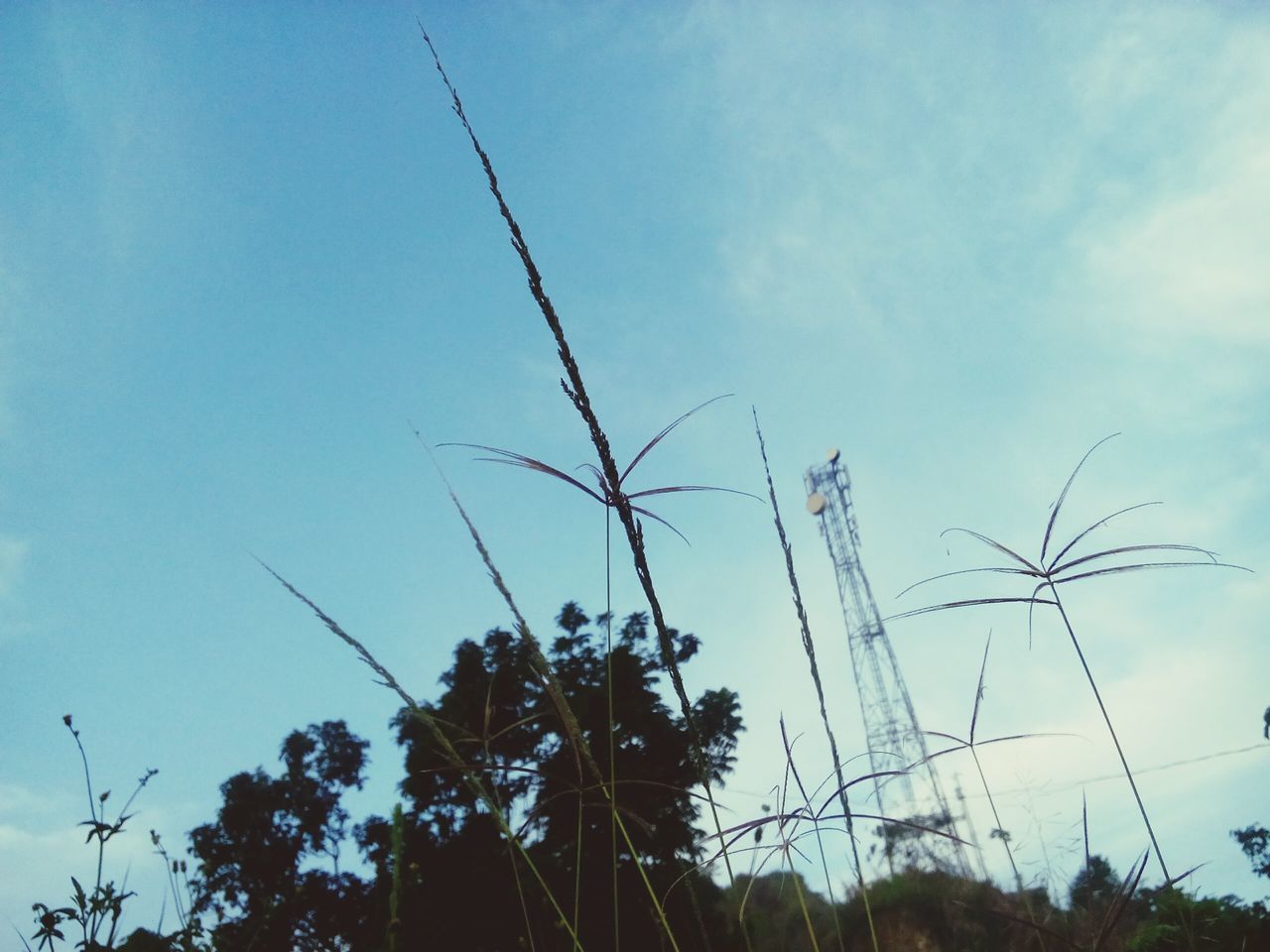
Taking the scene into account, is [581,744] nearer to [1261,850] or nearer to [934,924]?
[934,924]

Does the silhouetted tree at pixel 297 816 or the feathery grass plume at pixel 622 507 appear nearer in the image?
the feathery grass plume at pixel 622 507

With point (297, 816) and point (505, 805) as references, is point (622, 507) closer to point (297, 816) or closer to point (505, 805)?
point (505, 805)

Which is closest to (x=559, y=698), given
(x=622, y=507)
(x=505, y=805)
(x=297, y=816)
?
(x=622, y=507)

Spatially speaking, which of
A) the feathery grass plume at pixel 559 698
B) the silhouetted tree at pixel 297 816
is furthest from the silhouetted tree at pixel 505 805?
the feathery grass plume at pixel 559 698

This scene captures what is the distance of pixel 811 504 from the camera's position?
76.1 feet

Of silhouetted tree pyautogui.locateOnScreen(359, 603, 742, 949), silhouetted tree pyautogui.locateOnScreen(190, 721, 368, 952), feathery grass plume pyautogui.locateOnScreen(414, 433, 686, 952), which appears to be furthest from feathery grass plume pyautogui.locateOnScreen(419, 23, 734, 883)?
silhouetted tree pyautogui.locateOnScreen(190, 721, 368, 952)

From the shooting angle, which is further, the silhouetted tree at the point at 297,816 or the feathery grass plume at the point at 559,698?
the silhouetted tree at the point at 297,816

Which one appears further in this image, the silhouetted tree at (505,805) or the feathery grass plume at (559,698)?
the silhouetted tree at (505,805)

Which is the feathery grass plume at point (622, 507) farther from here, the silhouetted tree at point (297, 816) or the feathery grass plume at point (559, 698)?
the silhouetted tree at point (297, 816)

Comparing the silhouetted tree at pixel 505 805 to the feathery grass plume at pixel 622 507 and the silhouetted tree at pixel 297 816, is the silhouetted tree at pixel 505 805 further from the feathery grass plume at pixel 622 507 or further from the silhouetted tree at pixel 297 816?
the feathery grass plume at pixel 622 507

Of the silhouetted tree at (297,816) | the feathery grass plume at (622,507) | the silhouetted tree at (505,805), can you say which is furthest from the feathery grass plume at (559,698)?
the silhouetted tree at (297,816)

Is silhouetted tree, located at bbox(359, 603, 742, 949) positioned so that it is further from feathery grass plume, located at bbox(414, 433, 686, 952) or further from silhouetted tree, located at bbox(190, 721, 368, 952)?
feathery grass plume, located at bbox(414, 433, 686, 952)

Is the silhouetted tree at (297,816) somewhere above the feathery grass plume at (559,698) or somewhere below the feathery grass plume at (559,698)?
above

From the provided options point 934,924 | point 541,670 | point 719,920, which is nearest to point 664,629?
point 541,670
